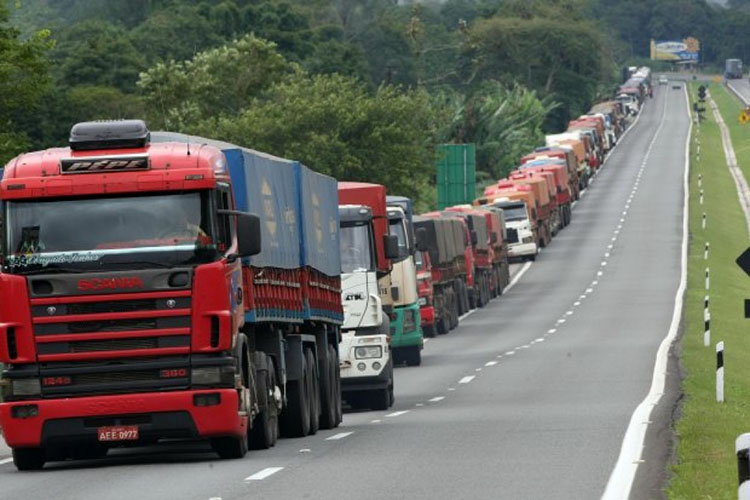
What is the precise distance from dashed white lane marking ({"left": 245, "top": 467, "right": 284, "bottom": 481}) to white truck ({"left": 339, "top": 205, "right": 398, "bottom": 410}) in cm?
1093

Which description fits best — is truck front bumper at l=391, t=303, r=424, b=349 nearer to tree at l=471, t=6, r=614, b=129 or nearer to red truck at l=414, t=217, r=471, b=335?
red truck at l=414, t=217, r=471, b=335

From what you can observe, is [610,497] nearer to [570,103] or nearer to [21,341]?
[21,341]

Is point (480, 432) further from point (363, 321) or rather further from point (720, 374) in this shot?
point (363, 321)

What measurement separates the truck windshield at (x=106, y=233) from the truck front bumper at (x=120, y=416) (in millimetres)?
1185

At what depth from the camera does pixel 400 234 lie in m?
37.5

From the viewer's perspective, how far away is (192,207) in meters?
18.2

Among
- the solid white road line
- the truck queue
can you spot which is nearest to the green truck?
the solid white road line

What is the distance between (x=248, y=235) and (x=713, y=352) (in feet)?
74.6

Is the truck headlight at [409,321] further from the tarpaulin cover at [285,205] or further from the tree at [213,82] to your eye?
the tree at [213,82]

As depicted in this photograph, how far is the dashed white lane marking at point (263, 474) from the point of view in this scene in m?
16.5

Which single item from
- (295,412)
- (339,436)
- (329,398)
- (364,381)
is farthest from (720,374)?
(295,412)

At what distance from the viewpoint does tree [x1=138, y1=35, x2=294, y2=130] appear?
84.7 meters

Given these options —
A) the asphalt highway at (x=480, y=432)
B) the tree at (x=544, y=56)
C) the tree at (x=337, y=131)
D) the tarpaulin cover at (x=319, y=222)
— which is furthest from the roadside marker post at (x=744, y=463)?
the tree at (x=544, y=56)

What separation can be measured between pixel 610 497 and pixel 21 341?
19.7 feet
